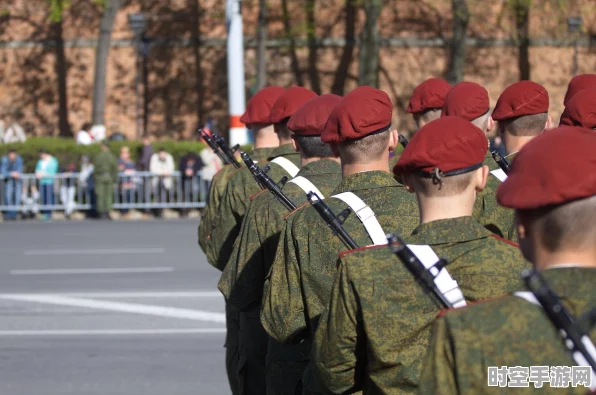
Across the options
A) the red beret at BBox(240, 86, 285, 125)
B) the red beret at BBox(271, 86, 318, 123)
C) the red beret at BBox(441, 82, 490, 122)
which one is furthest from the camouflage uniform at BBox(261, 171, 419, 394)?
the red beret at BBox(240, 86, 285, 125)

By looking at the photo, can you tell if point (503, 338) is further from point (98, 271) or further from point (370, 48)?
point (370, 48)

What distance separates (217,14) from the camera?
36.0m

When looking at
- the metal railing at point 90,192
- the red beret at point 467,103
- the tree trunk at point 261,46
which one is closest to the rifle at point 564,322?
the red beret at point 467,103

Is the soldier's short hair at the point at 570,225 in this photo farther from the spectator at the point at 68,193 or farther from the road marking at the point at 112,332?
the spectator at the point at 68,193

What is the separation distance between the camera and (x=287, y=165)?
6.54m

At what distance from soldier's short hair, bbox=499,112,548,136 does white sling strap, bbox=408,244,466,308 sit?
2.66 m

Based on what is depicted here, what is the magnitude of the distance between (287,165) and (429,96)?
0.89 m

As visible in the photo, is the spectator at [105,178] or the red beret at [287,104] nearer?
the red beret at [287,104]

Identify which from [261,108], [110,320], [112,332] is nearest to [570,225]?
[261,108]

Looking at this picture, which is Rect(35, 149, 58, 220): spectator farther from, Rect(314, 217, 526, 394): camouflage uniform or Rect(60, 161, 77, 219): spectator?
Rect(314, 217, 526, 394): camouflage uniform

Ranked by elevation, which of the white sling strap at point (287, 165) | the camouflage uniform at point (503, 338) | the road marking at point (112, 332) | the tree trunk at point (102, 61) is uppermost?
the tree trunk at point (102, 61)

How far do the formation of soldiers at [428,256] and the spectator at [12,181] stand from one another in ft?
58.1

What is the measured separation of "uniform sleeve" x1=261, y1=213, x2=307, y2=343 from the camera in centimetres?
431

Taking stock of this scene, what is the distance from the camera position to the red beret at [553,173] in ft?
8.21
